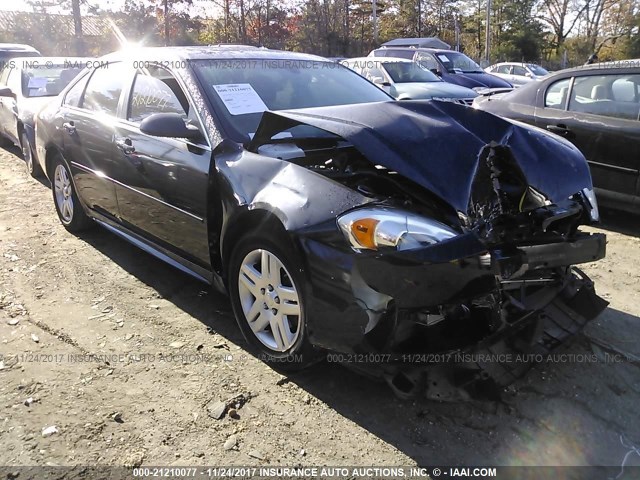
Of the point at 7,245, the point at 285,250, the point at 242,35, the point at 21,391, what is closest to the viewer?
the point at 285,250

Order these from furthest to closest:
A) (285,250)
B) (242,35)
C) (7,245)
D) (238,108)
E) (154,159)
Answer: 1. (242,35)
2. (7,245)
3. (154,159)
4. (238,108)
5. (285,250)

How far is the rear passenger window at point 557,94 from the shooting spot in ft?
18.3

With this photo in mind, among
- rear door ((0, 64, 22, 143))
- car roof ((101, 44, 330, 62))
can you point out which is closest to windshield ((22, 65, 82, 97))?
rear door ((0, 64, 22, 143))

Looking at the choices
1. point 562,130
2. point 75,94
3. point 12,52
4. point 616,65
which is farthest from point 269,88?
point 12,52

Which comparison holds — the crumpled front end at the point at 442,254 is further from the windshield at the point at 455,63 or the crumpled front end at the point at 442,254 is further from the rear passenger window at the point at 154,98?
the windshield at the point at 455,63

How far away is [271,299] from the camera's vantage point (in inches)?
112

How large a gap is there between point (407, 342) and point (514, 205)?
2.84 ft

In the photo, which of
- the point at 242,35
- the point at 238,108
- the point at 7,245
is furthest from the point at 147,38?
the point at 238,108

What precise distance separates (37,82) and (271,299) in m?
7.04

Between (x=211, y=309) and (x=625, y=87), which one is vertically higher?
(x=625, y=87)

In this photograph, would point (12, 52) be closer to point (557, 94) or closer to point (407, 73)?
point (407, 73)

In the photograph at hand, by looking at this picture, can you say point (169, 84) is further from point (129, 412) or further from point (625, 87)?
point (625, 87)

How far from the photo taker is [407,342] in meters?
2.41

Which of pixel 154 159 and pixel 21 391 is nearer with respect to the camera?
pixel 21 391
